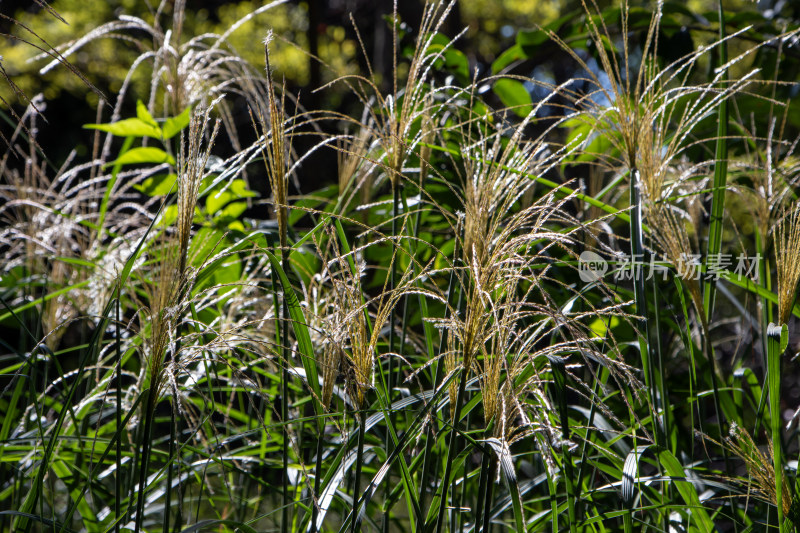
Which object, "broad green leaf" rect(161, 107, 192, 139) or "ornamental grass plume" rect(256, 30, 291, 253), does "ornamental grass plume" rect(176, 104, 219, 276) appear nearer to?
"ornamental grass plume" rect(256, 30, 291, 253)

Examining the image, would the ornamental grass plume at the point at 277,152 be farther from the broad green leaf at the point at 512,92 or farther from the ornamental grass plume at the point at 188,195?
the broad green leaf at the point at 512,92

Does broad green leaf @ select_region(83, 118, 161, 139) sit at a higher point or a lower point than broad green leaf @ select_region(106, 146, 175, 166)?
higher

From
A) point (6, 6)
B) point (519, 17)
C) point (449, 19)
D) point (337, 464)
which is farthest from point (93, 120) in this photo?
point (337, 464)

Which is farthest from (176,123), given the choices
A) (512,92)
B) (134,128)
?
(512,92)

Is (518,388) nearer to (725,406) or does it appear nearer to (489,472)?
(489,472)

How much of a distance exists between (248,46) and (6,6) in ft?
7.52

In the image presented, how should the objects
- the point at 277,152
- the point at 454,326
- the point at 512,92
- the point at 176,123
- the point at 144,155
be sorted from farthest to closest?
the point at 512,92
the point at 144,155
the point at 176,123
the point at 277,152
the point at 454,326

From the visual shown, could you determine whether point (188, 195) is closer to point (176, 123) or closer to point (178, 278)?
point (178, 278)

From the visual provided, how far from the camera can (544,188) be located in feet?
6.23

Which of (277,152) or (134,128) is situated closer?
(277,152)

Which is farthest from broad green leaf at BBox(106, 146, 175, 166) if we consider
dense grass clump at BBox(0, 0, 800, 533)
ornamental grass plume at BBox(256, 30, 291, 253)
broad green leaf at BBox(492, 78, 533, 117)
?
broad green leaf at BBox(492, 78, 533, 117)

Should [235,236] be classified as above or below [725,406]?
above

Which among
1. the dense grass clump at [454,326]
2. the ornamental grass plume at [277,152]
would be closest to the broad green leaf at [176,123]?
the dense grass clump at [454,326]

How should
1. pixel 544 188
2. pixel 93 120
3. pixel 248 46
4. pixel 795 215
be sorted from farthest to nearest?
pixel 248 46, pixel 93 120, pixel 544 188, pixel 795 215
